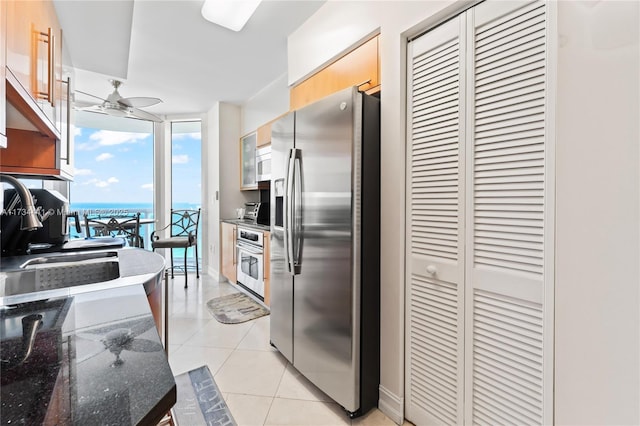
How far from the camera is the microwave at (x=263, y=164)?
347 cm

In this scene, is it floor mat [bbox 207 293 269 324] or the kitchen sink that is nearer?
the kitchen sink

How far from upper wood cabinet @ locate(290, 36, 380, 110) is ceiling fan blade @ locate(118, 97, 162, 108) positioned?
1.60 m

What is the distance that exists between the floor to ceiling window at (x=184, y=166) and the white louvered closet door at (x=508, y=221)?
4414 mm

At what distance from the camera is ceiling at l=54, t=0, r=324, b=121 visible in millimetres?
2045

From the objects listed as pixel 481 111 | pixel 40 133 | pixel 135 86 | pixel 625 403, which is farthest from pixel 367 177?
pixel 135 86

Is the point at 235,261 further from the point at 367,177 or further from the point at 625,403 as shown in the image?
the point at 625,403

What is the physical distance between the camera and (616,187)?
35.6 inches

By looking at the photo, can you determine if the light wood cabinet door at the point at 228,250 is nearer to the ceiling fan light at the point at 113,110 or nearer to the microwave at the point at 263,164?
the microwave at the point at 263,164

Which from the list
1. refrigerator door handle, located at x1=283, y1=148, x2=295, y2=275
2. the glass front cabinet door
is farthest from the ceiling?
refrigerator door handle, located at x1=283, y1=148, x2=295, y2=275

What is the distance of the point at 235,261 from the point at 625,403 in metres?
3.53

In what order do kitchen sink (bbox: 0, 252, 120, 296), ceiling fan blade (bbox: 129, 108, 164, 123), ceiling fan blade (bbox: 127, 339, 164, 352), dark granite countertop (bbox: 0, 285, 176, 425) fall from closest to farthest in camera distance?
dark granite countertop (bbox: 0, 285, 176, 425) < ceiling fan blade (bbox: 127, 339, 164, 352) < kitchen sink (bbox: 0, 252, 120, 296) < ceiling fan blade (bbox: 129, 108, 164, 123)

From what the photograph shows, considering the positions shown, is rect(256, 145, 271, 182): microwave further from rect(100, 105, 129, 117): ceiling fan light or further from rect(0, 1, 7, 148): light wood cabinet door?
rect(0, 1, 7, 148): light wood cabinet door

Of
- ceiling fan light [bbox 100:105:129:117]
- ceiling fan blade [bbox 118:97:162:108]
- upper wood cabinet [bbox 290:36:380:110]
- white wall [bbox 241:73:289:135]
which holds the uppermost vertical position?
white wall [bbox 241:73:289:135]

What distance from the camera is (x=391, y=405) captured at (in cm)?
160
